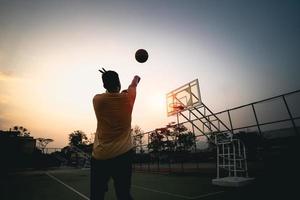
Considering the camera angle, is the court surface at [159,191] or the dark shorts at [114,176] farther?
the court surface at [159,191]

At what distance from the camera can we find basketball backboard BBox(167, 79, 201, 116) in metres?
9.88

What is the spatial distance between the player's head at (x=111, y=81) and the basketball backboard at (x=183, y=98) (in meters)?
7.67

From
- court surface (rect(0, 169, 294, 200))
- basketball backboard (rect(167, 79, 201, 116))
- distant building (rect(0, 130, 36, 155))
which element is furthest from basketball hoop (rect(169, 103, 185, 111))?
distant building (rect(0, 130, 36, 155))

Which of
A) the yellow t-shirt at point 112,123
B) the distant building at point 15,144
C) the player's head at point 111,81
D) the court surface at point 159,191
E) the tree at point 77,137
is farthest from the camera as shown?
the tree at point 77,137

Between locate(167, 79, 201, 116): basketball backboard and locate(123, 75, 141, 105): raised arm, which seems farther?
locate(167, 79, 201, 116): basketball backboard

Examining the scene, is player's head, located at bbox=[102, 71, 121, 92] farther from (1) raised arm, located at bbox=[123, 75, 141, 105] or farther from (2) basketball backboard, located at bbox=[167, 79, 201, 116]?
(2) basketball backboard, located at bbox=[167, 79, 201, 116]

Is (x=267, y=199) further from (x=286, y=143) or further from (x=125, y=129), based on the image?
(x=286, y=143)

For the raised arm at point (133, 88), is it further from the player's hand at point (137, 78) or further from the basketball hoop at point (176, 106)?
the basketball hoop at point (176, 106)

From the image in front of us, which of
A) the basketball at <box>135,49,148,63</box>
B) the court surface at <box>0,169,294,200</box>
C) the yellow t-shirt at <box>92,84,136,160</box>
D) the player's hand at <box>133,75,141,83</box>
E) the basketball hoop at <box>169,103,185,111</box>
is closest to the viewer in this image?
the yellow t-shirt at <box>92,84,136,160</box>

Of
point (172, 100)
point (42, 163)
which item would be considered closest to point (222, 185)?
point (172, 100)

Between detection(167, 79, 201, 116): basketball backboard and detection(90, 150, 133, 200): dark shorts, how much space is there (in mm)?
7936

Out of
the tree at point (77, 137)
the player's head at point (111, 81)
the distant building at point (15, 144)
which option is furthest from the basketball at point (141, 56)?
the tree at point (77, 137)

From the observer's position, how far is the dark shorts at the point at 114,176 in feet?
6.47

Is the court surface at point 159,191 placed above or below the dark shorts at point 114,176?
below
